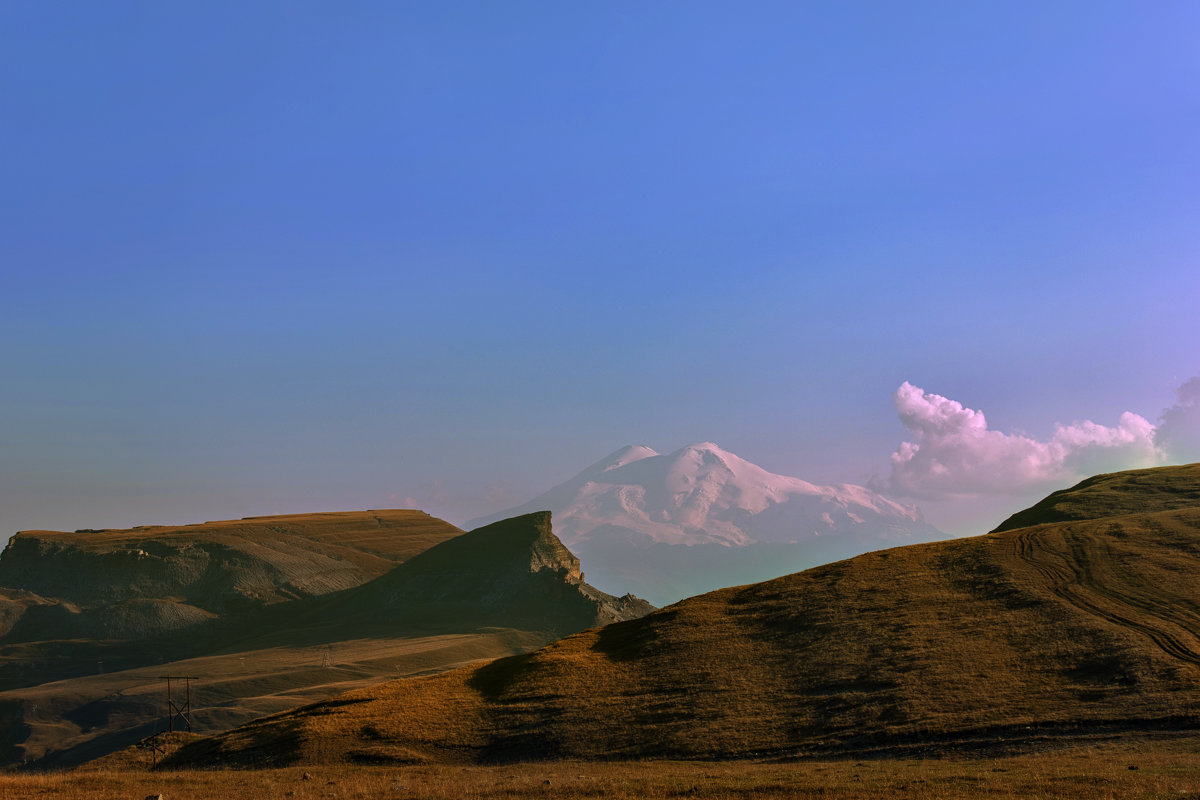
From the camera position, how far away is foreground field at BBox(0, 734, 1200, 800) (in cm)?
3097

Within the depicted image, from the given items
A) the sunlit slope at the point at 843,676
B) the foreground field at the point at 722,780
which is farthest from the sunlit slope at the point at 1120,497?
the foreground field at the point at 722,780

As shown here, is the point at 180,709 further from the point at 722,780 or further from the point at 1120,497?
the point at 1120,497

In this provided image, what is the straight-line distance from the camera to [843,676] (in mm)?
53219

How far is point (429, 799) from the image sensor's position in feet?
107

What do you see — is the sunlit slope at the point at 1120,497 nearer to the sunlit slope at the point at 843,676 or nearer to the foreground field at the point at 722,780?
the sunlit slope at the point at 843,676

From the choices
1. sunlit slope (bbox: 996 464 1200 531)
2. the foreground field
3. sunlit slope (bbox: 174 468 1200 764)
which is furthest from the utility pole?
sunlit slope (bbox: 996 464 1200 531)

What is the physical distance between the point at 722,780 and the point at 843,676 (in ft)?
64.3

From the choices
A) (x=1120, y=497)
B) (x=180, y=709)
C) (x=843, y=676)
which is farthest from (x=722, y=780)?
(x=180, y=709)

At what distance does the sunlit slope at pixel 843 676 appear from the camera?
45.5m

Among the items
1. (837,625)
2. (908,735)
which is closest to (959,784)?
(908,735)

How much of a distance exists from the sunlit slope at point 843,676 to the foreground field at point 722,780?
3.89 meters

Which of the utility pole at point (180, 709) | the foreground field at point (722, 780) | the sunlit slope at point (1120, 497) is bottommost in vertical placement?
the utility pole at point (180, 709)

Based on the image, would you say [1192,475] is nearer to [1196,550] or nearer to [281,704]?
[1196,550]

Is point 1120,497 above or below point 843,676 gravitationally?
above
